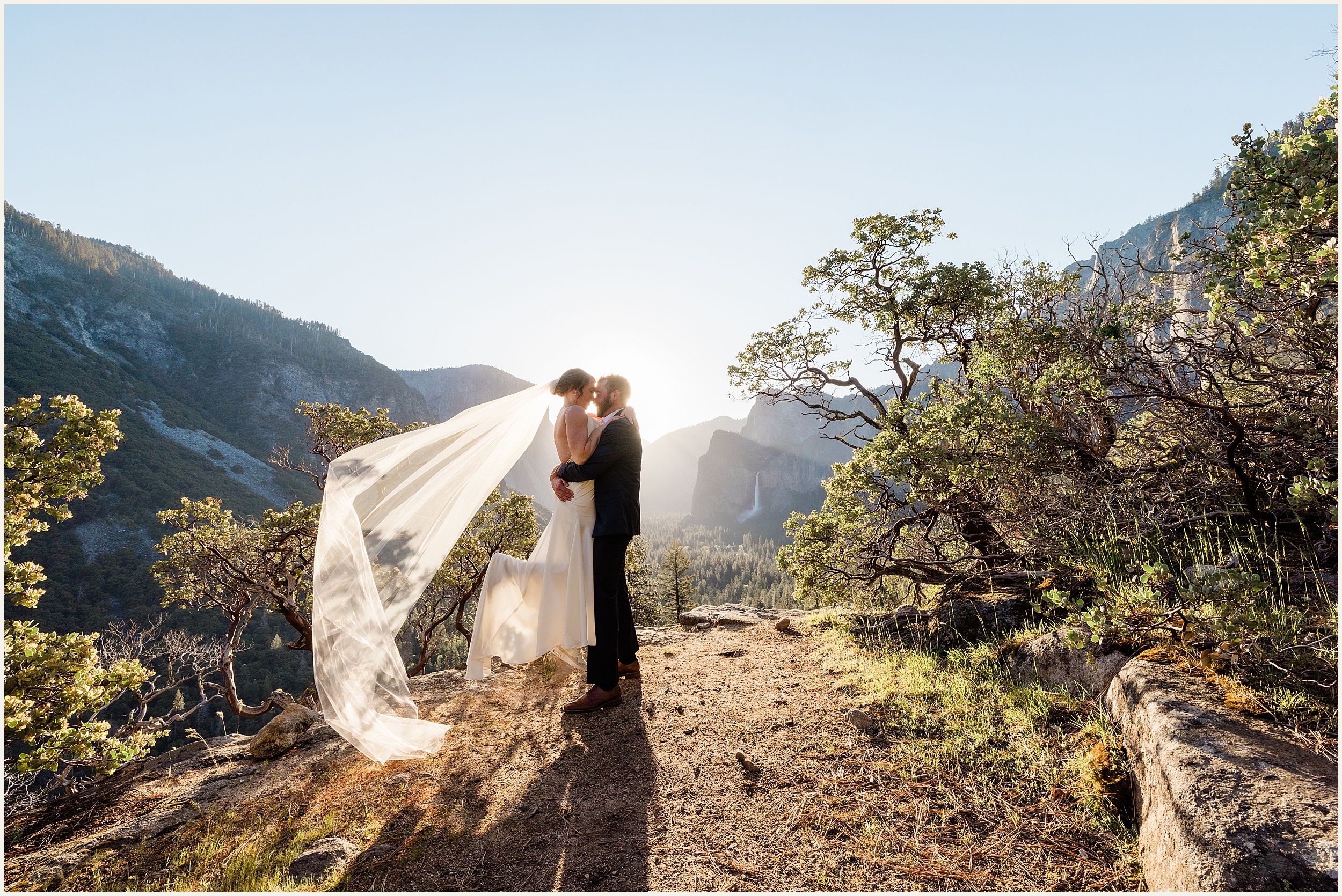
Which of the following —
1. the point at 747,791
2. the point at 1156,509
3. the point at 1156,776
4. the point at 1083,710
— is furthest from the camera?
the point at 1156,509

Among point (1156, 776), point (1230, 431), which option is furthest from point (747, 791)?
point (1230, 431)

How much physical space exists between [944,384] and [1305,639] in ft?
13.9

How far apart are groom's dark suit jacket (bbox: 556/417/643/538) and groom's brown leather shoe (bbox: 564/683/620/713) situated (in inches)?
51.3

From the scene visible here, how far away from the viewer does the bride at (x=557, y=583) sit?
514 centimetres

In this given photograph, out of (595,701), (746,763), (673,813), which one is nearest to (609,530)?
(595,701)

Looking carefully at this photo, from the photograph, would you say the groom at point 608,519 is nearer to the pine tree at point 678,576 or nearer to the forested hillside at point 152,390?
the pine tree at point 678,576

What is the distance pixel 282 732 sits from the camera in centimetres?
498

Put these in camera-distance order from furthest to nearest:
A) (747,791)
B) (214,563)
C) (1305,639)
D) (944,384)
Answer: (214,563) → (944,384) → (747,791) → (1305,639)

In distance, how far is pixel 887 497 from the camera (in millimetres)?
8281

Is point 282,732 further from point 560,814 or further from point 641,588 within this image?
point 641,588

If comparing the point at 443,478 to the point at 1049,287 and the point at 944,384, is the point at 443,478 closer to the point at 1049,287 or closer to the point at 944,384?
the point at 944,384

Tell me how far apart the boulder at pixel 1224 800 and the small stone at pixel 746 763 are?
2.00 meters

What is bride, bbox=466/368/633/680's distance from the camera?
202 inches

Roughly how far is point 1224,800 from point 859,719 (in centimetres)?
219
